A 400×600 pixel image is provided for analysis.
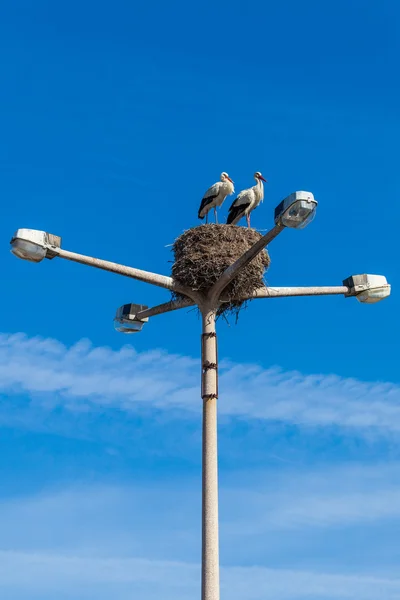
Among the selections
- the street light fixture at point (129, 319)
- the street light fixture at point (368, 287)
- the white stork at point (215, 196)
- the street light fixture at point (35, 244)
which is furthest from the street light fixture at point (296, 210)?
the white stork at point (215, 196)

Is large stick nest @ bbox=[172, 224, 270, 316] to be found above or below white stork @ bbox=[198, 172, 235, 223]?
below

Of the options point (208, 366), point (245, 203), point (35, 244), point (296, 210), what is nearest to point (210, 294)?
point (208, 366)

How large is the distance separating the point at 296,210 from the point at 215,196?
9.23 m

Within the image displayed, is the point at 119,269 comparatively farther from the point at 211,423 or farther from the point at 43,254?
the point at 211,423

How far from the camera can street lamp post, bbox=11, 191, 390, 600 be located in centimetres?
888

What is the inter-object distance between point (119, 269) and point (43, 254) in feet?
2.76

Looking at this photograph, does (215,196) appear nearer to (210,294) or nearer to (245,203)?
(245,203)

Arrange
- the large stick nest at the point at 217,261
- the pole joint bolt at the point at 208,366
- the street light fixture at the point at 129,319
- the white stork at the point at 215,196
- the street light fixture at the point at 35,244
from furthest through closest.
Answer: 1. the white stork at the point at 215,196
2. the street light fixture at the point at 129,319
3. the large stick nest at the point at 217,261
4. the pole joint bolt at the point at 208,366
5. the street light fixture at the point at 35,244

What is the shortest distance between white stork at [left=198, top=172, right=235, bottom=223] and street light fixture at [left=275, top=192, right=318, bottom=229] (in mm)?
8973

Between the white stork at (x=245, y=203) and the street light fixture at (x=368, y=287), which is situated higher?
the white stork at (x=245, y=203)

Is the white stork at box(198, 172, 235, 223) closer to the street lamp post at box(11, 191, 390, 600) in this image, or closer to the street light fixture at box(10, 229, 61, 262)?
the street lamp post at box(11, 191, 390, 600)

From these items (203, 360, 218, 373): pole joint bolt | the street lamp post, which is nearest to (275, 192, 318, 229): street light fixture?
the street lamp post

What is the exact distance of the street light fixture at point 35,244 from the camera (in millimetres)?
9602

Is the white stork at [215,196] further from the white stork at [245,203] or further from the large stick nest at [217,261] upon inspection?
the large stick nest at [217,261]
